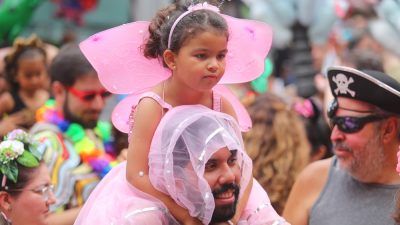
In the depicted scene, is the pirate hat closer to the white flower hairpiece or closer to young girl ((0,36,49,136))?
the white flower hairpiece

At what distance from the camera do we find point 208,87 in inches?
136

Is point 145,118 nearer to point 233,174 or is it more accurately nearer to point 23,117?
point 233,174

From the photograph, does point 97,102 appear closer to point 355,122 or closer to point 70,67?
point 70,67

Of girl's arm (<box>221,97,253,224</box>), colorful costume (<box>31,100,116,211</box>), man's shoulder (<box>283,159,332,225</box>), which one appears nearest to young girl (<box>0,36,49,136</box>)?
colorful costume (<box>31,100,116,211</box>)

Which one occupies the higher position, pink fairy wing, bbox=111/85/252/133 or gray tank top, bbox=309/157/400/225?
pink fairy wing, bbox=111/85/252/133

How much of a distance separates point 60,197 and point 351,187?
68.8 inches

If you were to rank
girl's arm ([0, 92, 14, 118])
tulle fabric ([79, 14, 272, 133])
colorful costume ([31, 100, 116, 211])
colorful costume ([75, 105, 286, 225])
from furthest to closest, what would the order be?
girl's arm ([0, 92, 14, 118])
colorful costume ([31, 100, 116, 211])
tulle fabric ([79, 14, 272, 133])
colorful costume ([75, 105, 286, 225])

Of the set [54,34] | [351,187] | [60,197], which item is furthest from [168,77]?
[54,34]

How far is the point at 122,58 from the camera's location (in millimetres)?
3766

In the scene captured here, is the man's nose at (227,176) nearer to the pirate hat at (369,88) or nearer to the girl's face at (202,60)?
the girl's face at (202,60)

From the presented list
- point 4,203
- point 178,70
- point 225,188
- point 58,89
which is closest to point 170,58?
point 178,70

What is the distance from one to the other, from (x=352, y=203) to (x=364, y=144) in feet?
1.00

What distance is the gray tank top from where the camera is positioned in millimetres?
4363

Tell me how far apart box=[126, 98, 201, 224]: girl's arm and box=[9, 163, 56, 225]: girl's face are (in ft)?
2.92
